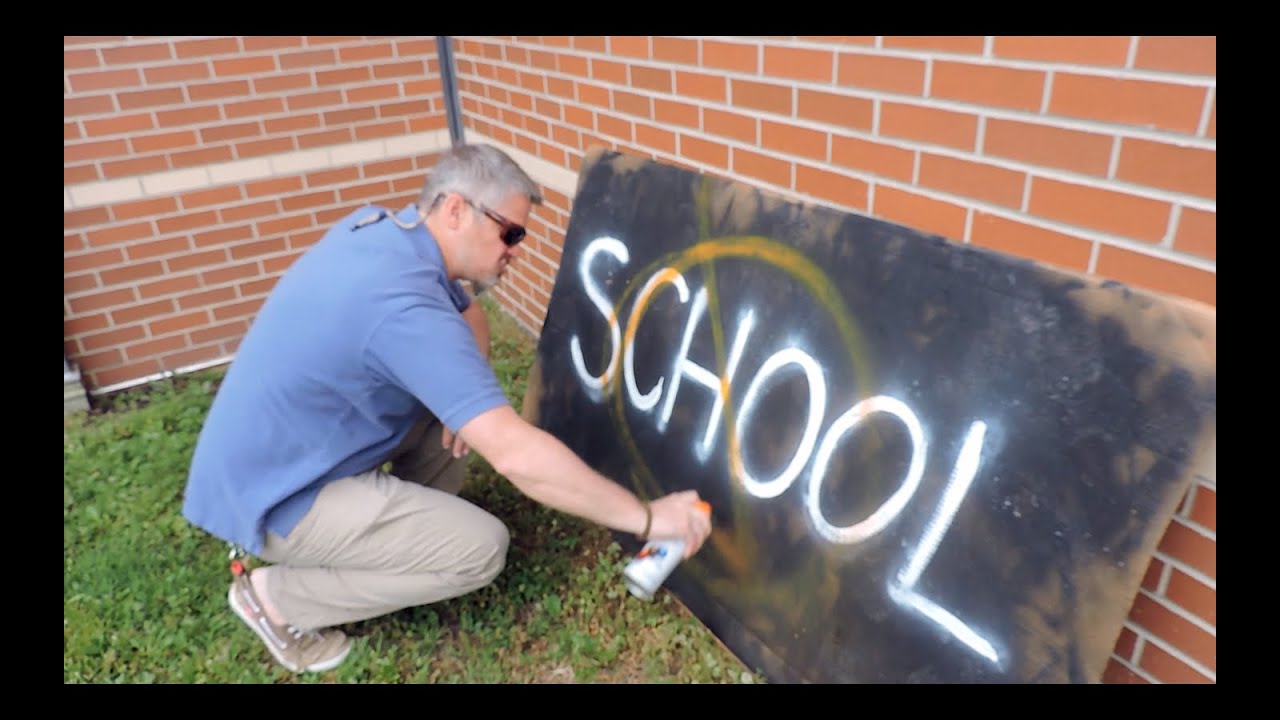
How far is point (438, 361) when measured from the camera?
6.63ft

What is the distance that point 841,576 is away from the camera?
1982mm

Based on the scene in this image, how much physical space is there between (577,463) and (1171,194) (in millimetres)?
1432

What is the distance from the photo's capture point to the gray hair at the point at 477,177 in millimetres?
2300

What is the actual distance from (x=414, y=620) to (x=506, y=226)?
137 cm

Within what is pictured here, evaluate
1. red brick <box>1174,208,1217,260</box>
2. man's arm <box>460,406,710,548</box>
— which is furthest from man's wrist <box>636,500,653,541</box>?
red brick <box>1174,208,1217,260</box>

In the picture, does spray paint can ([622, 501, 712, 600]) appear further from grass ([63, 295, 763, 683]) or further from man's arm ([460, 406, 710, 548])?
grass ([63, 295, 763, 683])

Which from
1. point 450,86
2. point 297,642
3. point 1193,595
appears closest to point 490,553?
point 297,642

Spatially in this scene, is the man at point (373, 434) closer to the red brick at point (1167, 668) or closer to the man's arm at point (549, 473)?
the man's arm at point (549, 473)

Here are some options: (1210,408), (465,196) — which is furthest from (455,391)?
(1210,408)

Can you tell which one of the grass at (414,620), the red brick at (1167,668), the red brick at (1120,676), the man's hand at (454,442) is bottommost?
the grass at (414,620)

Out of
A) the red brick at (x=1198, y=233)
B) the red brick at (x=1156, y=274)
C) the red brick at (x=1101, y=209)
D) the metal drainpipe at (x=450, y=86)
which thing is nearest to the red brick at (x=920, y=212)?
the red brick at (x=1101, y=209)

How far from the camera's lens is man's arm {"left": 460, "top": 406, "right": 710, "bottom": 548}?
2.00 m

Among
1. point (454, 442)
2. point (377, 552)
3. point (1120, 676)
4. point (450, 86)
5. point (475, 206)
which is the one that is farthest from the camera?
point (450, 86)

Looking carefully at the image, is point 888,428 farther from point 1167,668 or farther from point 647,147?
point 647,147
